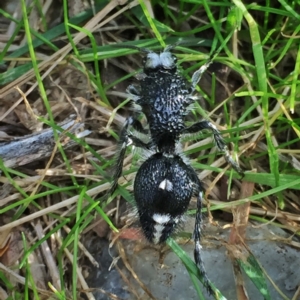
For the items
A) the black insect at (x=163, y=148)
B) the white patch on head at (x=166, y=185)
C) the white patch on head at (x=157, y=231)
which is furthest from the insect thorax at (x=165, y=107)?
the white patch on head at (x=157, y=231)

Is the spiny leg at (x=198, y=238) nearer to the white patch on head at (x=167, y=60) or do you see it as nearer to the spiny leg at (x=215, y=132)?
the spiny leg at (x=215, y=132)

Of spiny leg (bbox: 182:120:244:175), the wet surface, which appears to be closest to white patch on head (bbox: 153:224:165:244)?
the wet surface

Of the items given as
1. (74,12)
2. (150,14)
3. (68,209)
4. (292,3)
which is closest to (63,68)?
(74,12)

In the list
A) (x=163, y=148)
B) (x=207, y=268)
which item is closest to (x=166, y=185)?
(x=163, y=148)

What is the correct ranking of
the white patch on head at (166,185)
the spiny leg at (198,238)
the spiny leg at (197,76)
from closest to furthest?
the white patch on head at (166,185) < the spiny leg at (198,238) < the spiny leg at (197,76)

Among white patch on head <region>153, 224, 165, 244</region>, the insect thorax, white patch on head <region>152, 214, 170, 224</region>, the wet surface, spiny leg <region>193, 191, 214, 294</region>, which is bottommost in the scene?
the wet surface

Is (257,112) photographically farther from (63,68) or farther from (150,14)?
(63,68)

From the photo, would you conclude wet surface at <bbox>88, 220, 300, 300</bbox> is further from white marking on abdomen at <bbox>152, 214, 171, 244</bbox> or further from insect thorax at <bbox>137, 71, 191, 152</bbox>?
insect thorax at <bbox>137, 71, 191, 152</bbox>

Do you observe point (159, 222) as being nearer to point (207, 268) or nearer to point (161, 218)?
point (161, 218)
